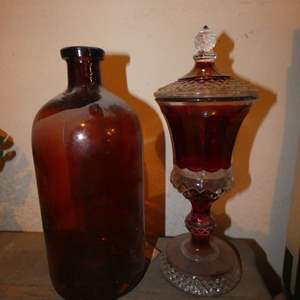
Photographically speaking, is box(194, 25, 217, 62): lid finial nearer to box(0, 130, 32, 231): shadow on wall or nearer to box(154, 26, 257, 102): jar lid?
box(154, 26, 257, 102): jar lid

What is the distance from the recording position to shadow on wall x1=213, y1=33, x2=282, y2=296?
20.9 inches

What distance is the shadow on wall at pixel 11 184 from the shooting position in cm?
62

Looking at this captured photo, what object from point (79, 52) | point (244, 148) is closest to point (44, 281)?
point (79, 52)

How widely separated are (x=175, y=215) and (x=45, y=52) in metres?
0.52

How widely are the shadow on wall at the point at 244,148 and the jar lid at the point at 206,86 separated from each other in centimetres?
18

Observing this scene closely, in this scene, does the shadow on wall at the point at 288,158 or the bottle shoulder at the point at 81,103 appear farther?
the shadow on wall at the point at 288,158

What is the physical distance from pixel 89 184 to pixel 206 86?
24cm

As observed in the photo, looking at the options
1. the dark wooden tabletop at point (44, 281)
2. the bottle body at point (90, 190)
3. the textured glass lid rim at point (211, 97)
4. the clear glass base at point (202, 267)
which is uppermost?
the textured glass lid rim at point (211, 97)

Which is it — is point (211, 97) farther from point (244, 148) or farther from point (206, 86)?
point (244, 148)

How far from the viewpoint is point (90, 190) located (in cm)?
40

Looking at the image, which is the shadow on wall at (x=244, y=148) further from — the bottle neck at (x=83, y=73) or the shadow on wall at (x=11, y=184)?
the shadow on wall at (x=11, y=184)

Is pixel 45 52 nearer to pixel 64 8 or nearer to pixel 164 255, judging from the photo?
pixel 64 8

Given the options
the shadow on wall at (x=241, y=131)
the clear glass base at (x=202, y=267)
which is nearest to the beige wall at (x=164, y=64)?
the shadow on wall at (x=241, y=131)

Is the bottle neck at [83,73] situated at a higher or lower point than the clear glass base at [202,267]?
higher
